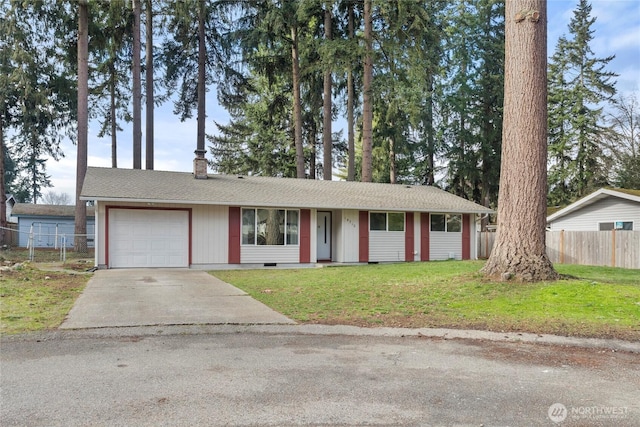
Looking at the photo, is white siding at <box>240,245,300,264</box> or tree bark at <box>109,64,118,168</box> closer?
white siding at <box>240,245,300,264</box>

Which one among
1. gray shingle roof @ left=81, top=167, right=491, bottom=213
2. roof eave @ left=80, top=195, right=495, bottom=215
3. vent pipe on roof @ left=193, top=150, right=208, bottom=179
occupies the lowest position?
roof eave @ left=80, top=195, right=495, bottom=215

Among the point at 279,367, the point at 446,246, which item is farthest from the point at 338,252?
the point at 279,367

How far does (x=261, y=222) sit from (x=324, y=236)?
10.0ft

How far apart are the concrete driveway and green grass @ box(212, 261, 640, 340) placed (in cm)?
55

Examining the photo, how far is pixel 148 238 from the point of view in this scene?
15.0m

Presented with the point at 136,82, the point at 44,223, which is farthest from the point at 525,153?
the point at 44,223

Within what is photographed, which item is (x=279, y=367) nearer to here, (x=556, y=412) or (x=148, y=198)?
(x=556, y=412)

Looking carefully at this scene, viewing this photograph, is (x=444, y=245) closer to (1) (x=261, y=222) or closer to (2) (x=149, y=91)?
(1) (x=261, y=222)

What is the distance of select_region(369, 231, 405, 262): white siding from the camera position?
17.7 meters

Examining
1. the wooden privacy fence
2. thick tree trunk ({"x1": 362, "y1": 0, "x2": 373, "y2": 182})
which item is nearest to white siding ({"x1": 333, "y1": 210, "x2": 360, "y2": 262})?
thick tree trunk ({"x1": 362, "y1": 0, "x2": 373, "y2": 182})

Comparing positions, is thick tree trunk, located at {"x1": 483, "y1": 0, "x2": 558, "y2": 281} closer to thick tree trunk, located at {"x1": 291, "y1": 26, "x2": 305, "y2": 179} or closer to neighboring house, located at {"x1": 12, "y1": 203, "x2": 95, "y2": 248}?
thick tree trunk, located at {"x1": 291, "y1": 26, "x2": 305, "y2": 179}

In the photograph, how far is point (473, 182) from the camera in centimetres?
3231

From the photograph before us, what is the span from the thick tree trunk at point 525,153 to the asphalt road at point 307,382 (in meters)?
3.61

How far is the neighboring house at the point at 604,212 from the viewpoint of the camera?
1928 cm
